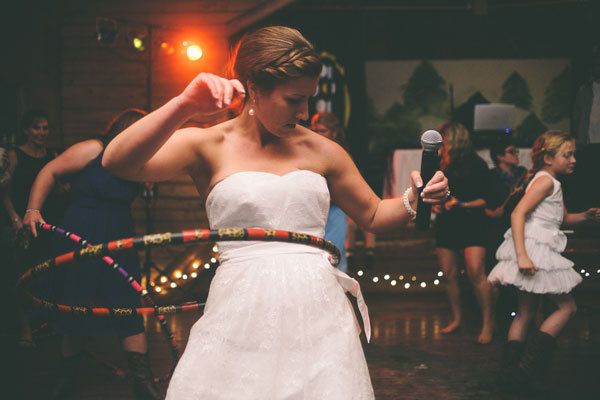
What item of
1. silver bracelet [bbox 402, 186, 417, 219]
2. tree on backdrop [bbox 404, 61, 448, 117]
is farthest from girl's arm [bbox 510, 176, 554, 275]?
tree on backdrop [bbox 404, 61, 448, 117]

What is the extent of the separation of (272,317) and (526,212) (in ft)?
9.17

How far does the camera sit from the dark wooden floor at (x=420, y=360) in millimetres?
4016

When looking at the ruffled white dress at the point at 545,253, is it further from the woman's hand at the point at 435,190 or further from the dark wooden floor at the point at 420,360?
the woman's hand at the point at 435,190

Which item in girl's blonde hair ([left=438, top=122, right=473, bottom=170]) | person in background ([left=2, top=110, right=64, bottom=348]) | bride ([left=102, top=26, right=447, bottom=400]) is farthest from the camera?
girl's blonde hair ([left=438, top=122, right=473, bottom=170])

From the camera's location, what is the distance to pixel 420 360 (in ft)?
15.3

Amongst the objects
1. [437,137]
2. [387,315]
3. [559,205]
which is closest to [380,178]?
[387,315]

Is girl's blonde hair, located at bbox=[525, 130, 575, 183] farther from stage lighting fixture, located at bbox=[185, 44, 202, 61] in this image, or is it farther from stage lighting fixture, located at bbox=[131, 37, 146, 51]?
stage lighting fixture, located at bbox=[131, 37, 146, 51]

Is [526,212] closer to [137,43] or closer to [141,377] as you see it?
[141,377]

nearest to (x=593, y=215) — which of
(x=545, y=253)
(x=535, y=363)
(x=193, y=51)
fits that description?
(x=545, y=253)

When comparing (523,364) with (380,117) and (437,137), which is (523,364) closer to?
(437,137)

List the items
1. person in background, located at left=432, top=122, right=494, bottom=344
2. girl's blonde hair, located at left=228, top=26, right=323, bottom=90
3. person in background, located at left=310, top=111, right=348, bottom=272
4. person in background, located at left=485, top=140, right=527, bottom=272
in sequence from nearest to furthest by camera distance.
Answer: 1. girl's blonde hair, located at left=228, top=26, right=323, bottom=90
2. person in background, located at left=310, top=111, right=348, bottom=272
3. person in background, located at left=432, top=122, right=494, bottom=344
4. person in background, located at left=485, top=140, right=527, bottom=272

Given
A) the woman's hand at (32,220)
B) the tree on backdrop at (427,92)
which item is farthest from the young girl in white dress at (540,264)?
the tree on backdrop at (427,92)

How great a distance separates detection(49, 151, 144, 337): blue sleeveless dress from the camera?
333 centimetres

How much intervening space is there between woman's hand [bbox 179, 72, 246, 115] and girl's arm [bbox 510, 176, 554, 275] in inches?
114
